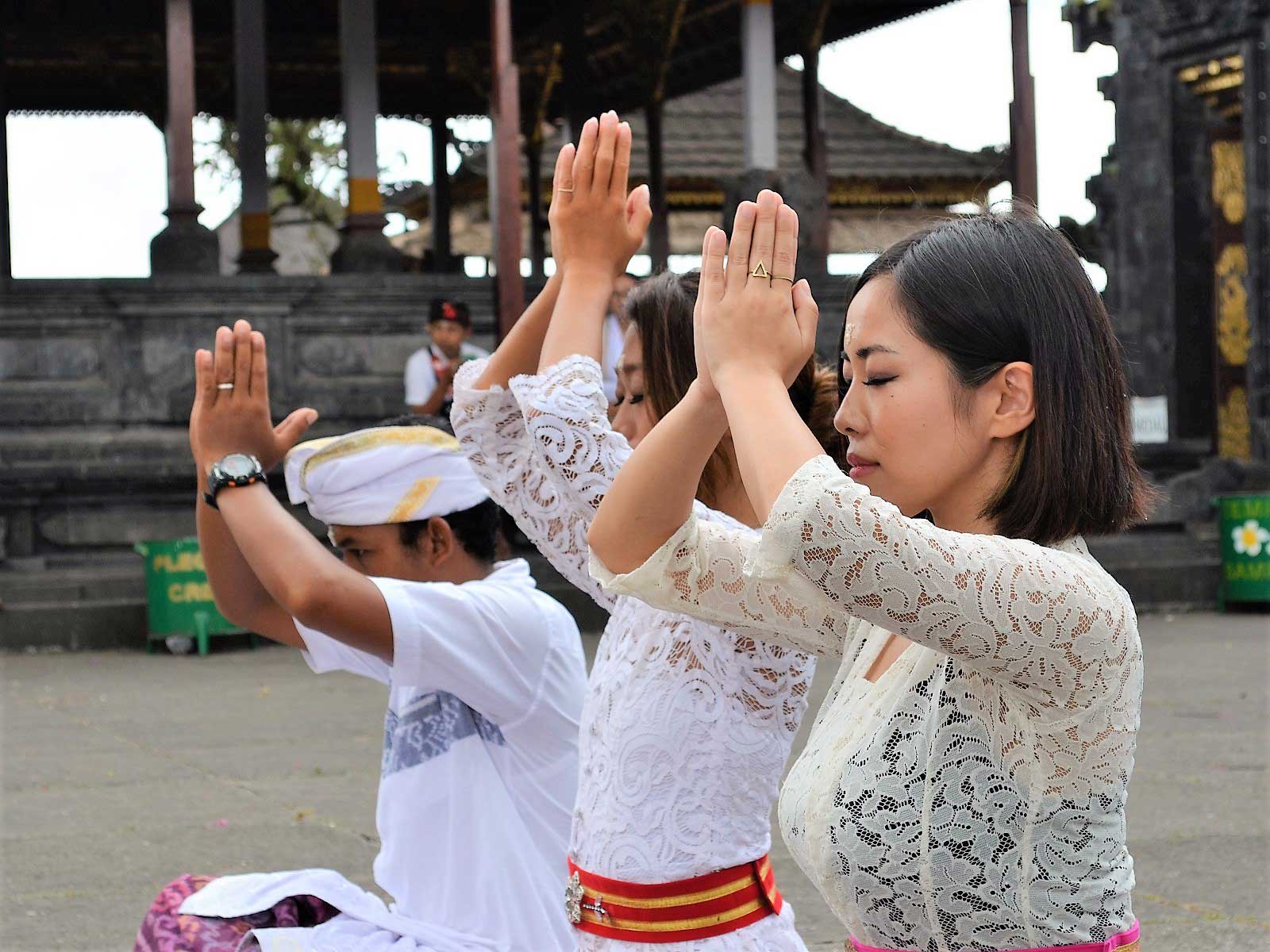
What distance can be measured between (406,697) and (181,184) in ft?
31.7

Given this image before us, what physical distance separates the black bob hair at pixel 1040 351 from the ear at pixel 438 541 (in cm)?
146

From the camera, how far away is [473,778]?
2812mm

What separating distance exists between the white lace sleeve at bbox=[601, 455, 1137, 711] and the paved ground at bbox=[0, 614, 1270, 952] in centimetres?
255

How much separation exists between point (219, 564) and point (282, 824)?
2541 mm

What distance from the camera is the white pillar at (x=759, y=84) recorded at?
13.4 metres

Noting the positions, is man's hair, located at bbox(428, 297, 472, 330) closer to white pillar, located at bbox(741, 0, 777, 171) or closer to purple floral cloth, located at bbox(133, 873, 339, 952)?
white pillar, located at bbox(741, 0, 777, 171)

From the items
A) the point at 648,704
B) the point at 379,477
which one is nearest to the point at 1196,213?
the point at 379,477

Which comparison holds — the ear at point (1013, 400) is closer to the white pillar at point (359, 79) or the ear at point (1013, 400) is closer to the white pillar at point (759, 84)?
the white pillar at point (759, 84)

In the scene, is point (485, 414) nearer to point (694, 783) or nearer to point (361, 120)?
point (694, 783)

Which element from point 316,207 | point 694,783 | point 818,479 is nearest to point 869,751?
point 818,479

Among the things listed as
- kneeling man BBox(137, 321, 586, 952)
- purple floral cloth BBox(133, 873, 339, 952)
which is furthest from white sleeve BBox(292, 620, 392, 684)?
purple floral cloth BBox(133, 873, 339, 952)

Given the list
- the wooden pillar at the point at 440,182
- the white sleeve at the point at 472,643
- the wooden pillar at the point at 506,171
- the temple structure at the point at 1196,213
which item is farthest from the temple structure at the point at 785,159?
the white sleeve at the point at 472,643

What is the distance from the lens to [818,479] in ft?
5.10

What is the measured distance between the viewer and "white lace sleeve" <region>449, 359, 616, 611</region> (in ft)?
8.86
